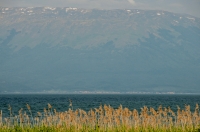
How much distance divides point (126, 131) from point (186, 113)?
3.20 metres

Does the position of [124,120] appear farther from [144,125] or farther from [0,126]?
[0,126]

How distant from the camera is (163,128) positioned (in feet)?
89.4

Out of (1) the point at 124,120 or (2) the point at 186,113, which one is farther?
(1) the point at 124,120

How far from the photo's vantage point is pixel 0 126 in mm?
27922

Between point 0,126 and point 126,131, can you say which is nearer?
point 126,131

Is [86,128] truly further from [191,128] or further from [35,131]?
[191,128]

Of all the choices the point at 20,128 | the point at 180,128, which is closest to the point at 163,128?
the point at 180,128

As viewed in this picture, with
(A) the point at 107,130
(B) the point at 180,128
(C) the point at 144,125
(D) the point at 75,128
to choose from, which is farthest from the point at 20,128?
(B) the point at 180,128

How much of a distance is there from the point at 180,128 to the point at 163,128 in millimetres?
956

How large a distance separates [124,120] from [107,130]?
7.83 feet

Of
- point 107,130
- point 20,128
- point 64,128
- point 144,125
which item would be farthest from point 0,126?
point 144,125

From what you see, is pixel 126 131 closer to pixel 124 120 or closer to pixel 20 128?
pixel 124 120

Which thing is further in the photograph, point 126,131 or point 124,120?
point 124,120

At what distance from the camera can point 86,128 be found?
26.8 meters
